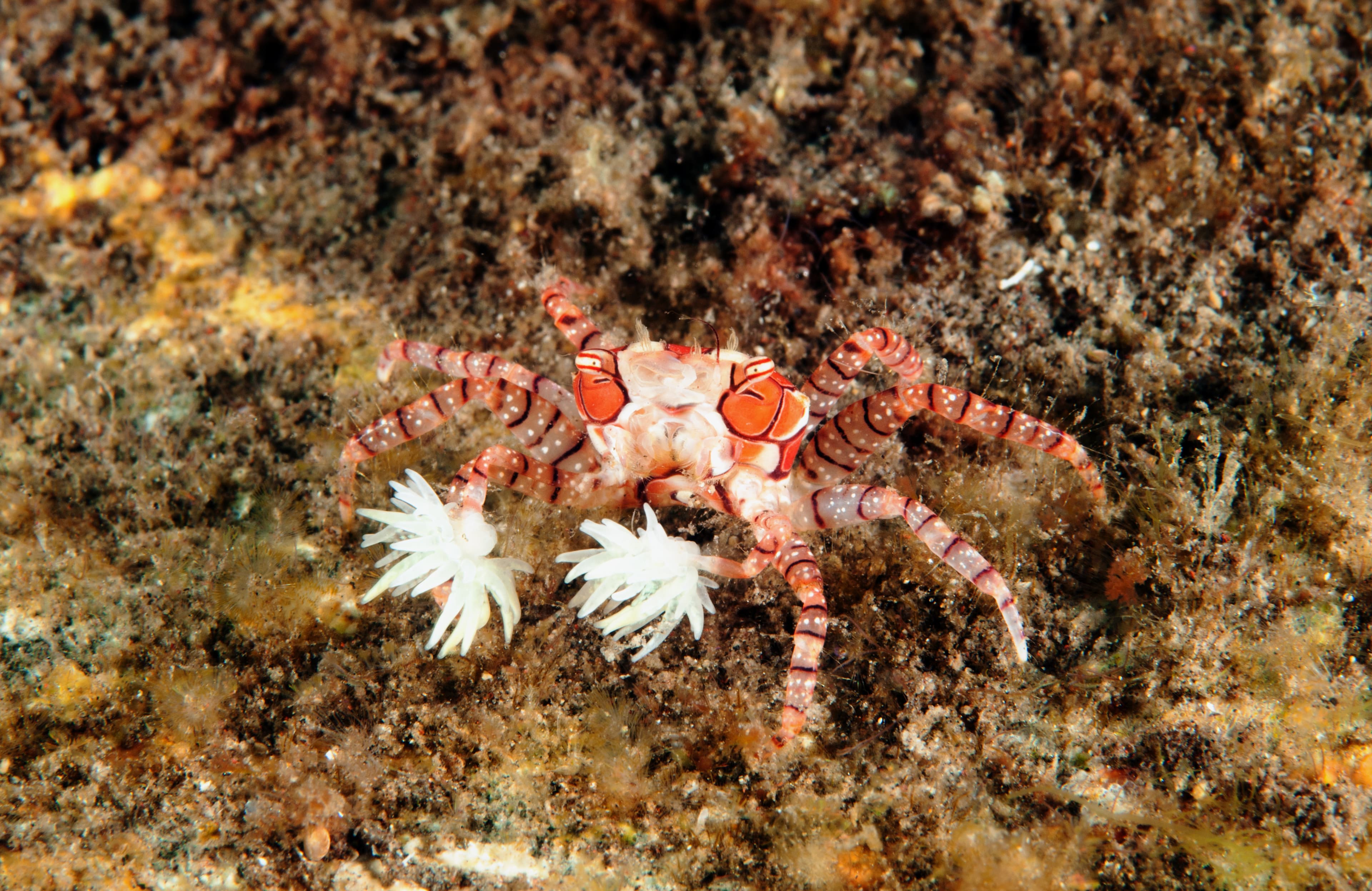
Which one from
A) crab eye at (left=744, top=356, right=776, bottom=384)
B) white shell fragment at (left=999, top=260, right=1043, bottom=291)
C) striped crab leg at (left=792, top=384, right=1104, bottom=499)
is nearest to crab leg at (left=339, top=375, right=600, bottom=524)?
crab eye at (left=744, top=356, right=776, bottom=384)

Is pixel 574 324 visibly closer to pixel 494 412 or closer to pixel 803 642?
pixel 494 412

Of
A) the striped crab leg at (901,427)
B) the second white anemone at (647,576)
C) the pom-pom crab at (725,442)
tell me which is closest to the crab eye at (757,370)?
the pom-pom crab at (725,442)

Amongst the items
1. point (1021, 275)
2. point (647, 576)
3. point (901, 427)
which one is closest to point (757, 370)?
point (901, 427)

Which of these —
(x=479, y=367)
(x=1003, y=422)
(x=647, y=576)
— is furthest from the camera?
(x=479, y=367)

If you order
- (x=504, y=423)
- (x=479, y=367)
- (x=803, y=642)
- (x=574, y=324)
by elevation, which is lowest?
(x=803, y=642)

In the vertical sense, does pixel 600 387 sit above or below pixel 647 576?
above

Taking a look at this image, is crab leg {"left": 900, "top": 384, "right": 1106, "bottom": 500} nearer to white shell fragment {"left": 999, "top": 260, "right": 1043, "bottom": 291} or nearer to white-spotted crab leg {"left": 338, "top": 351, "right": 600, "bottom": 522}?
white shell fragment {"left": 999, "top": 260, "right": 1043, "bottom": 291}

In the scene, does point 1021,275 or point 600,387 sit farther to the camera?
point 1021,275

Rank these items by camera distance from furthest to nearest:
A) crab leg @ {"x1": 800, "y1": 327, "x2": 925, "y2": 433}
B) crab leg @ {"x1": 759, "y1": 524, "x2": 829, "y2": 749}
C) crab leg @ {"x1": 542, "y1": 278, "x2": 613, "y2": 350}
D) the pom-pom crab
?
crab leg @ {"x1": 542, "y1": 278, "x2": 613, "y2": 350} → crab leg @ {"x1": 800, "y1": 327, "x2": 925, "y2": 433} → the pom-pom crab → crab leg @ {"x1": 759, "y1": 524, "x2": 829, "y2": 749}
